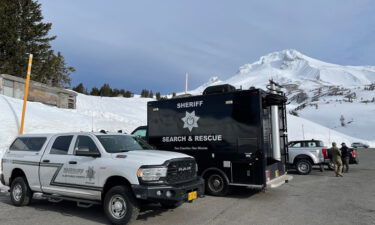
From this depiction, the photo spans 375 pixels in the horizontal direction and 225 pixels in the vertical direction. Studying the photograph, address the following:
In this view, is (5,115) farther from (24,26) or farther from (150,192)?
(24,26)

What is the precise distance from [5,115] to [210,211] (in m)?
15.4

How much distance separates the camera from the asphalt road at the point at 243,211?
20.0 ft

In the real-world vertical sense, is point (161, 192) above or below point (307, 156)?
below

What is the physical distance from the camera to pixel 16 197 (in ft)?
24.7

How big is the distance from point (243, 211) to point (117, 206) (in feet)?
9.75

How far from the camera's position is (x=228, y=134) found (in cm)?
843

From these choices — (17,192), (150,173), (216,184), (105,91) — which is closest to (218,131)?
(216,184)

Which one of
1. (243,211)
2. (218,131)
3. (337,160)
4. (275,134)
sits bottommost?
(243,211)

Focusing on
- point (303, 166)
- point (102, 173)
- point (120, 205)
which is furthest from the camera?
point (303, 166)

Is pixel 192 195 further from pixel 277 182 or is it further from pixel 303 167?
pixel 303 167

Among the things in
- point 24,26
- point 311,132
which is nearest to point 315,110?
point 311,132

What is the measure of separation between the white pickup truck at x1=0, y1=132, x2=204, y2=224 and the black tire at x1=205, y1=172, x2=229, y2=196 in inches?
86.0

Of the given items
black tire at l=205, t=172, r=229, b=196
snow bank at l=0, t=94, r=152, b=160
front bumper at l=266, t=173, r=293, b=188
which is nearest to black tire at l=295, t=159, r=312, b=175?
front bumper at l=266, t=173, r=293, b=188

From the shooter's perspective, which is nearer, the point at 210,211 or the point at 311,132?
the point at 210,211
